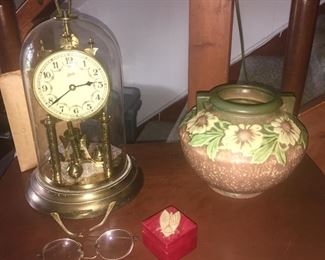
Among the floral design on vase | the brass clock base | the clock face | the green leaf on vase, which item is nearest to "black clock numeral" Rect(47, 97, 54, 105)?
the clock face

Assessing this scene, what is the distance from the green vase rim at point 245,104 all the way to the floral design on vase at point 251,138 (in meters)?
0.02

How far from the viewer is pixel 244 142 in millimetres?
685

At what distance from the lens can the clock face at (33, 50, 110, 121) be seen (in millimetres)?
730

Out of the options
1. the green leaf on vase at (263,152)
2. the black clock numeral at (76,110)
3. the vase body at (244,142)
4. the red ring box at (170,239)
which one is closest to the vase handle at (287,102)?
the vase body at (244,142)

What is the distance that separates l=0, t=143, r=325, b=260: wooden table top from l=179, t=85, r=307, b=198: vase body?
0.06 meters

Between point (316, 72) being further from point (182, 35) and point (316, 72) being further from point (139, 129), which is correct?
point (139, 129)

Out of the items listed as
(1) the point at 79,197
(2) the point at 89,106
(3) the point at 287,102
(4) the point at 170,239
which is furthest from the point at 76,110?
(3) the point at 287,102

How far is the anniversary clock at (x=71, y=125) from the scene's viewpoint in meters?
0.74

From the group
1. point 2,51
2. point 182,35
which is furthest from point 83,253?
point 182,35

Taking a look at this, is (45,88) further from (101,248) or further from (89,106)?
(101,248)

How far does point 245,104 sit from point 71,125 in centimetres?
36

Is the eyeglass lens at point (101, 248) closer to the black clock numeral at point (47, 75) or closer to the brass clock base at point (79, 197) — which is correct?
the brass clock base at point (79, 197)

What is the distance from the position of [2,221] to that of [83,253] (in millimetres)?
Result: 189

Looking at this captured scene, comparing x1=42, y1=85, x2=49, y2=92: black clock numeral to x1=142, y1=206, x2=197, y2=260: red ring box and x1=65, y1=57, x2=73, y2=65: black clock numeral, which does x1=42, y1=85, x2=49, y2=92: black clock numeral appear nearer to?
x1=65, y1=57, x2=73, y2=65: black clock numeral
